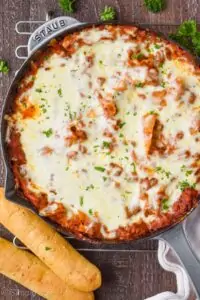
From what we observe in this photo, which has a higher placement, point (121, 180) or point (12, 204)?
point (121, 180)

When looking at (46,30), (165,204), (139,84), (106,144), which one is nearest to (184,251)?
(165,204)

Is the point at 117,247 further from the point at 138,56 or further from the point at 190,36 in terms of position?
the point at 190,36

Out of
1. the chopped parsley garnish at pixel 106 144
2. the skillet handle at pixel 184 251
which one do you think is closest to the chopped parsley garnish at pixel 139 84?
the chopped parsley garnish at pixel 106 144

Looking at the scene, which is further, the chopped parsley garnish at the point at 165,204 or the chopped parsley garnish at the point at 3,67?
the chopped parsley garnish at the point at 3,67

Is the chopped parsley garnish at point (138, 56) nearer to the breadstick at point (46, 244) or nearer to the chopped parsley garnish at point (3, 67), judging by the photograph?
the chopped parsley garnish at point (3, 67)

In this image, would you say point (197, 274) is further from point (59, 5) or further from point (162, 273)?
point (59, 5)

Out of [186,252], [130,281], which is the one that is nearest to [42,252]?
[130,281]
